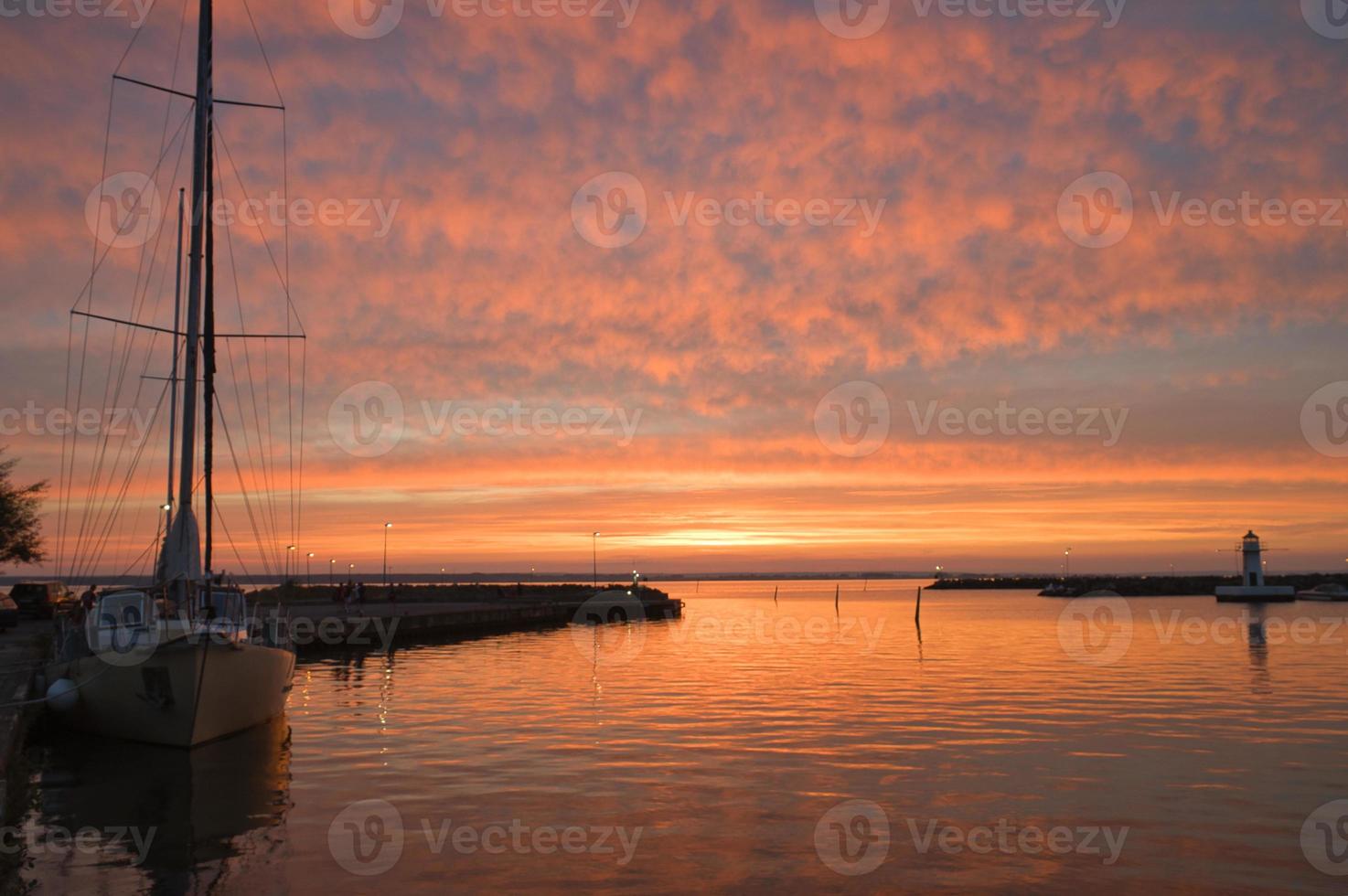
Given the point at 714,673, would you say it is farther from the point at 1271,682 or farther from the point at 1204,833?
the point at 1204,833

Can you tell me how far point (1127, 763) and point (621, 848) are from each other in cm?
1484

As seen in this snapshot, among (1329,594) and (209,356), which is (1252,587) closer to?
(1329,594)

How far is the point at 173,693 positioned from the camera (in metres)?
25.6

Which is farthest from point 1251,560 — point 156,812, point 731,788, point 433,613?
point 156,812

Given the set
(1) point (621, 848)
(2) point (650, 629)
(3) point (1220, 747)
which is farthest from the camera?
(2) point (650, 629)

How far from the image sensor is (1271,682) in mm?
44906

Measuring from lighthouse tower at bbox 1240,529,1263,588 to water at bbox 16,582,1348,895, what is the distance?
273 feet

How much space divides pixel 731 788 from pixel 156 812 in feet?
39.0

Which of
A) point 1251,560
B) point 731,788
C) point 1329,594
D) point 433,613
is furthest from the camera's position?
point 1329,594

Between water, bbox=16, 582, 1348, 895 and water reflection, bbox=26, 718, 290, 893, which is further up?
water reflection, bbox=26, 718, 290, 893

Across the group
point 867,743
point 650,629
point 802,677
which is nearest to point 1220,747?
point 867,743

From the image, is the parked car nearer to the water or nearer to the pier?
the pier

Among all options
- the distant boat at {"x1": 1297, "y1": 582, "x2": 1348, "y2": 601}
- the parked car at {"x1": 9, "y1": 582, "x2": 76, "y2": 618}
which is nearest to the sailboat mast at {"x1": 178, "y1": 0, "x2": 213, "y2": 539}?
the parked car at {"x1": 9, "y1": 582, "x2": 76, "y2": 618}

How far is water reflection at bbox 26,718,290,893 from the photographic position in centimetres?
1697
